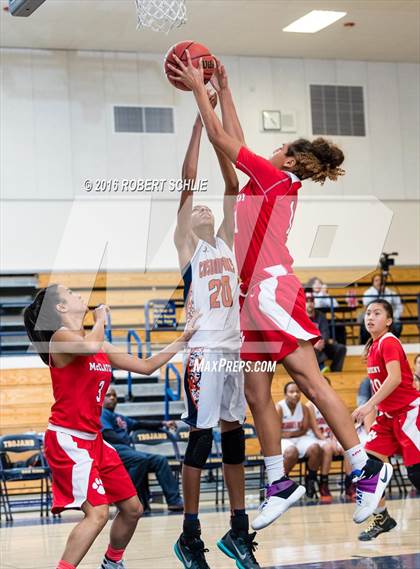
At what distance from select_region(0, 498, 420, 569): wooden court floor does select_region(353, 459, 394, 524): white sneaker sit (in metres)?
0.76

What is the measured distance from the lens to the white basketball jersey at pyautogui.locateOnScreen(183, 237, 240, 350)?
5.49 meters

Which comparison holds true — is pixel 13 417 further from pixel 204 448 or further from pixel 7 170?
pixel 204 448

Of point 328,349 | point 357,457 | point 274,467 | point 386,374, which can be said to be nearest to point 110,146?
point 328,349

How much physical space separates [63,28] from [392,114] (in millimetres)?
6770

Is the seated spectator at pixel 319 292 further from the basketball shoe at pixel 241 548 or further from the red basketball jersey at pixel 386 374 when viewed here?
the basketball shoe at pixel 241 548

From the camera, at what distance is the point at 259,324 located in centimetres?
496

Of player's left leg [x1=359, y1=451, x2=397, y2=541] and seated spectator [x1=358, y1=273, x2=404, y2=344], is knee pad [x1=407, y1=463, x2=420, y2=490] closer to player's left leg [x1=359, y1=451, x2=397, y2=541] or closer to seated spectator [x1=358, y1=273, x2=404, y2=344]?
player's left leg [x1=359, y1=451, x2=397, y2=541]

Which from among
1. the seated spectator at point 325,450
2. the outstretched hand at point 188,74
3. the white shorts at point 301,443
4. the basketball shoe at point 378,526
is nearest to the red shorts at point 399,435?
the basketball shoe at point 378,526

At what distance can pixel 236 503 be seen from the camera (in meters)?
5.31

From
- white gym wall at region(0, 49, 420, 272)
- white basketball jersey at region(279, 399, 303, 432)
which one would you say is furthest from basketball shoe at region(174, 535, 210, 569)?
white gym wall at region(0, 49, 420, 272)

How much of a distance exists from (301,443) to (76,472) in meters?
6.89

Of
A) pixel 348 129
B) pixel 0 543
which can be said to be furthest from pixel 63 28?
pixel 0 543

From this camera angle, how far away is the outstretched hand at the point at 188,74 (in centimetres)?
489

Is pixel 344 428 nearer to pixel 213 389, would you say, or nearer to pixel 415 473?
pixel 213 389
